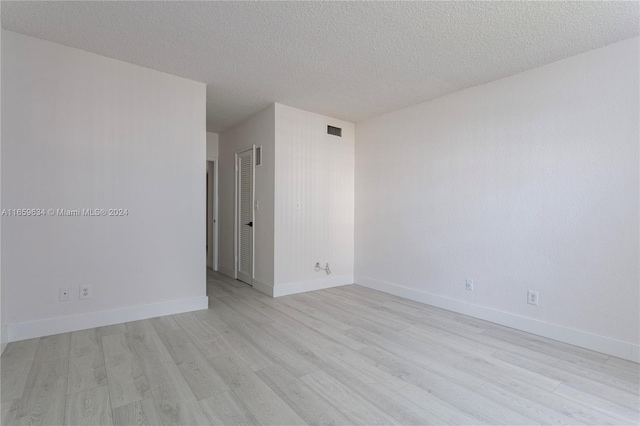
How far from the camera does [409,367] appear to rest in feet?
7.48

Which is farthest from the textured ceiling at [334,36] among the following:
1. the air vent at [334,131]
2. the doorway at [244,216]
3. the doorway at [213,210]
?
the doorway at [213,210]

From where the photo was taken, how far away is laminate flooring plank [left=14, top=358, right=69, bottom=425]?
65.0 inches

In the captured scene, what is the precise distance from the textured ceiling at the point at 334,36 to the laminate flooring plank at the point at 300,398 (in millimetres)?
2584

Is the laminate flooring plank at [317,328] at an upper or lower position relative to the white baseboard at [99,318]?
lower

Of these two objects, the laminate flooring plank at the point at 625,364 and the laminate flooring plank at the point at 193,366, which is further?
the laminate flooring plank at the point at 625,364

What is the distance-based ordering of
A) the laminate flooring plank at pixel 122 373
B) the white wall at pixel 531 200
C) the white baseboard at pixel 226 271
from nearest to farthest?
the laminate flooring plank at pixel 122 373, the white wall at pixel 531 200, the white baseboard at pixel 226 271

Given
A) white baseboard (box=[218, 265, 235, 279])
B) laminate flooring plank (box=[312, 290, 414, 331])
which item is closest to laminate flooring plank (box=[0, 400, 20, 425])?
laminate flooring plank (box=[312, 290, 414, 331])

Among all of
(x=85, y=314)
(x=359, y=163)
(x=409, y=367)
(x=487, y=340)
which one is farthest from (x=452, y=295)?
(x=85, y=314)

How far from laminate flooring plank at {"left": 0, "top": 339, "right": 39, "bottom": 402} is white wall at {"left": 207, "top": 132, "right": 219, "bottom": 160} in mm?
3762

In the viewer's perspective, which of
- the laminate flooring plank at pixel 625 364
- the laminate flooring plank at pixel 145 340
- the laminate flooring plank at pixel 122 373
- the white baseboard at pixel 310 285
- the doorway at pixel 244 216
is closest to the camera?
the laminate flooring plank at pixel 122 373

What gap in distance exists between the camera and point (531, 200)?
119 inches

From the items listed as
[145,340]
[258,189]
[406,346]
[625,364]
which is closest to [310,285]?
[258,189]

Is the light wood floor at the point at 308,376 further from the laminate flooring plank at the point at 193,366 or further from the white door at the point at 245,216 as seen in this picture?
the white door at the point at 245,216

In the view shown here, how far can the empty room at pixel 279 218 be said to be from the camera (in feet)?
6.55
